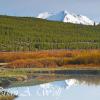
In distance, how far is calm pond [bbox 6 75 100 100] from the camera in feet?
97.5

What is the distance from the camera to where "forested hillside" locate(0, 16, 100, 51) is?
135 meters

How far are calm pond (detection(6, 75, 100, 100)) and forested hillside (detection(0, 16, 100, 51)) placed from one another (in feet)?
271

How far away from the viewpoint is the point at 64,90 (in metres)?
34.8

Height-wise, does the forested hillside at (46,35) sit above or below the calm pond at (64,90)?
above

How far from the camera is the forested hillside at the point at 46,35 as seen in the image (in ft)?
444

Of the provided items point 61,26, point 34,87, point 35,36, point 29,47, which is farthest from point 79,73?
point 61,26

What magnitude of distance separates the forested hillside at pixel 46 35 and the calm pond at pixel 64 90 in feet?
271

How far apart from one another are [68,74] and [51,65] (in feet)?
32.2

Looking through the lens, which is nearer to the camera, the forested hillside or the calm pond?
the calm pond

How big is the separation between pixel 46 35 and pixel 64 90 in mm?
131236

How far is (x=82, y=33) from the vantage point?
183250mm

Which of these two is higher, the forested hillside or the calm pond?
the forested hillside

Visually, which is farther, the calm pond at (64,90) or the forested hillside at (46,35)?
the forested hillside at (46,35)

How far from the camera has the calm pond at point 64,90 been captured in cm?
2972
